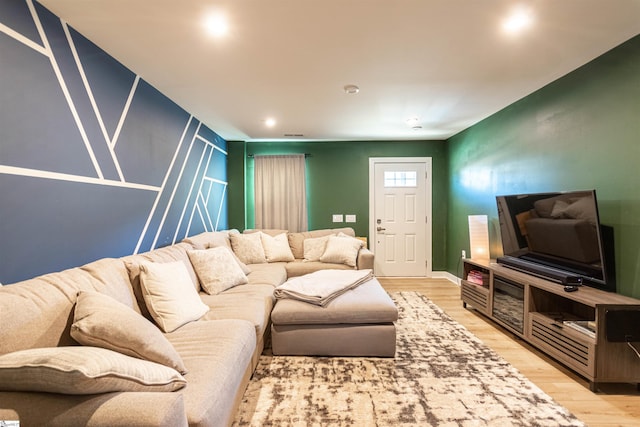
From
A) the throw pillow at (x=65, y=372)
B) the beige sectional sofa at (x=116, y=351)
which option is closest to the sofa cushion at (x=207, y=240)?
the beige sectional sofa at (x=116, y=351)

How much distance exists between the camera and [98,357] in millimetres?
975

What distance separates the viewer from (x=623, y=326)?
1.95 metres

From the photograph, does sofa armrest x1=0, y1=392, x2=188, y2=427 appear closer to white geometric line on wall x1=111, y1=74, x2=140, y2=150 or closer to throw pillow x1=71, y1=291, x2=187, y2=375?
throw pillow x1=71, y1=291, x2=187, y2=375

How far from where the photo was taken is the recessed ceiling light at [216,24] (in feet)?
5.89

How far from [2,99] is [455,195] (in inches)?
205

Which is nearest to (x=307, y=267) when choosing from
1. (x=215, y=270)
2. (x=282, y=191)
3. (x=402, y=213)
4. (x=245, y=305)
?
(x=215, y=270)

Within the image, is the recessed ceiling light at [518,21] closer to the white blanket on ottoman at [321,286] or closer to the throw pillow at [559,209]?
the throw pillow at [559,209]

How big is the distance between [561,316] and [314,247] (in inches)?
113

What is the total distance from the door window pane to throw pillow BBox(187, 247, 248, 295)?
3399 mm

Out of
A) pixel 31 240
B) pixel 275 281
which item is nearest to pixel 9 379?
pixel 31 240

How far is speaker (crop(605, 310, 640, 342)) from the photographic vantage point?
1943 millimetres

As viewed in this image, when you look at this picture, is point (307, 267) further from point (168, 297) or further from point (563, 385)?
point (563, 385)

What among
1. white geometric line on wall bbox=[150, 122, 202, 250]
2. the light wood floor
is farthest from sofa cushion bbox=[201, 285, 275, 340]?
the light wood floor

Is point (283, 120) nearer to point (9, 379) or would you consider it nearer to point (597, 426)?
point (9, 379)
